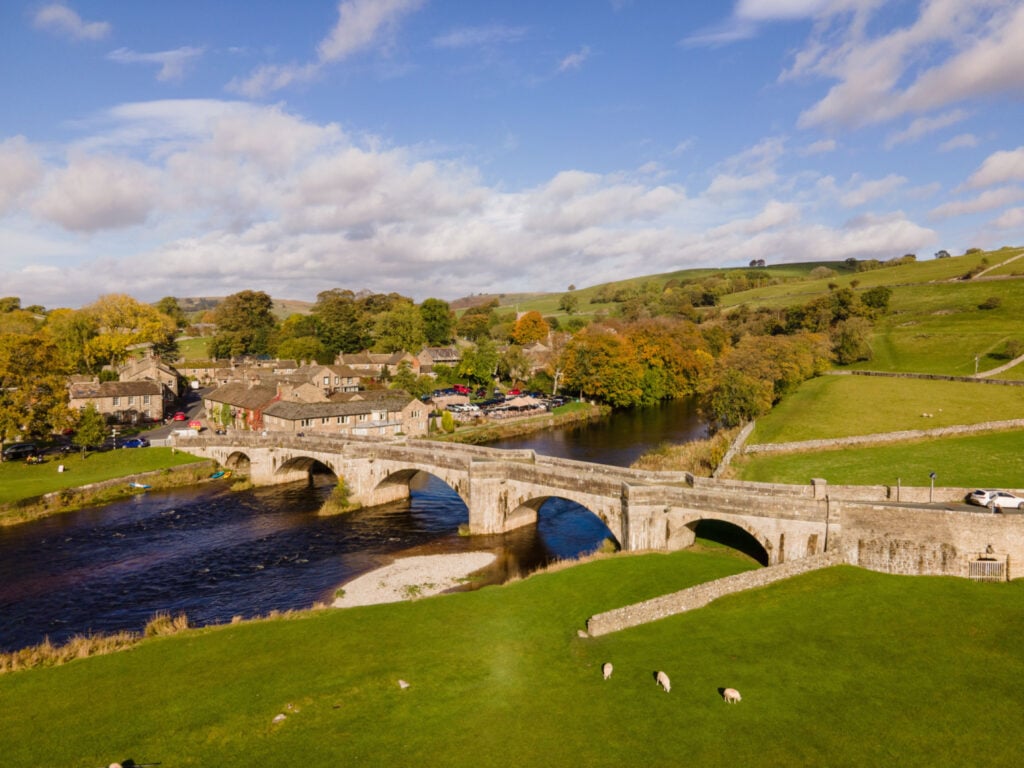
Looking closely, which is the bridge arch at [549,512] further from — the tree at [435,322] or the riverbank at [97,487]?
the tree at [435,322]

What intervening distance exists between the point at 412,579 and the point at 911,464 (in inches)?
1484

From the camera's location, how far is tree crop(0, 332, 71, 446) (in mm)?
59312

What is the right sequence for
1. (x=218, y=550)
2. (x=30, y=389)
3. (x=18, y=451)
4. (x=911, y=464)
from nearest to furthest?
1. (x=911, y=464)
2. (x=218, y=550)
3. (x=30, y=389)
4. (x=18, y=451)

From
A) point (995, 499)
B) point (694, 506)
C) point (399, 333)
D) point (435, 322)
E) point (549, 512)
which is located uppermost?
point (435, 322)

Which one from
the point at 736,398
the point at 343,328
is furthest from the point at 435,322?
the point at 736,398

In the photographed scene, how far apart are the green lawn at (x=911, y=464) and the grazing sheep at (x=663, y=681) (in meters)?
26.3

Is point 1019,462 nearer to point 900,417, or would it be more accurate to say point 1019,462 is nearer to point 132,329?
point 900,417

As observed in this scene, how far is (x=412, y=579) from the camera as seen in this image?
3828cm

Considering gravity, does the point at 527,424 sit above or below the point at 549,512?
above

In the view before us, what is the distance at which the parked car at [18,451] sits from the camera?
63.6 meters

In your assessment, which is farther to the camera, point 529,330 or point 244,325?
point 529,330

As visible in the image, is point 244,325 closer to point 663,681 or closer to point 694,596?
point 694,596

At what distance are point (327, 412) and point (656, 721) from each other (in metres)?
64.0

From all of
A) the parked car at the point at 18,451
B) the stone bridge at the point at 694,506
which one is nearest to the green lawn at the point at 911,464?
the stone bridge at the point at 694,506
